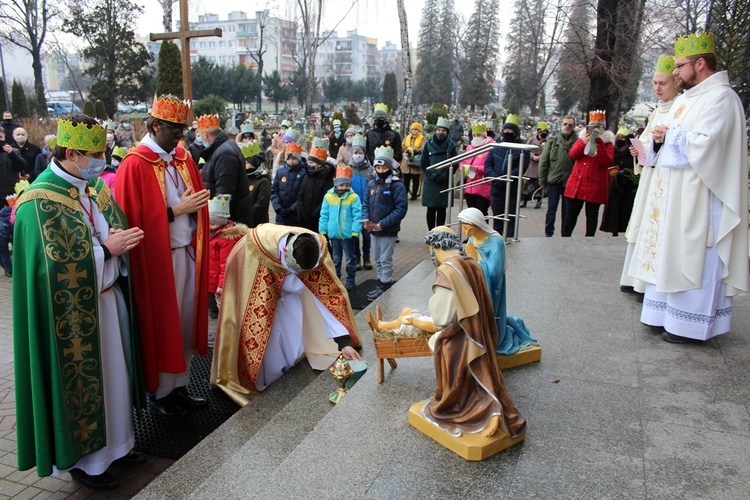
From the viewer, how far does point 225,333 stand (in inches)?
165

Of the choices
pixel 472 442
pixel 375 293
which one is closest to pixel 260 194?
pixel 375 293

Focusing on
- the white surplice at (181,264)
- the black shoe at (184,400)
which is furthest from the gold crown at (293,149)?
Result: the black shoe at (184,400)

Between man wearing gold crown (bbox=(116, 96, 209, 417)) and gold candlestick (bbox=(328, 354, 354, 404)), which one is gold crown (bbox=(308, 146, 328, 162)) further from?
gold candlestick (bbox=(328, 354, 354, 404))

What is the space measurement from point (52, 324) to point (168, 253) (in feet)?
3.33

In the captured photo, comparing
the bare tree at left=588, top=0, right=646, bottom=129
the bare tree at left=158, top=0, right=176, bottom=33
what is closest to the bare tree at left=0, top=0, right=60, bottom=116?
the bare tree at left=158, top=0, right=176, bottom=33

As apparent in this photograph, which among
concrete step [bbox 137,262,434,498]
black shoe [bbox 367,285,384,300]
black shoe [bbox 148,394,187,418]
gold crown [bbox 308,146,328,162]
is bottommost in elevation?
black shoe [bbox 148,394,187,418]

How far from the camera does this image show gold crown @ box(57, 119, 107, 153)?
3.36 m

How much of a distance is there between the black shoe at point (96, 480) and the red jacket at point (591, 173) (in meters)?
6.52

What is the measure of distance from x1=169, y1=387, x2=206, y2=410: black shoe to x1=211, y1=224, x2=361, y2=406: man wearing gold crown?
0.93ft

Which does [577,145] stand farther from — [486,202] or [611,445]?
[611,445]

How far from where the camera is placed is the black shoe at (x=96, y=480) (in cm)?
350

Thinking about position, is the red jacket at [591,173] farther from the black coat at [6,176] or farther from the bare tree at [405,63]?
the bare tree at [405,63]

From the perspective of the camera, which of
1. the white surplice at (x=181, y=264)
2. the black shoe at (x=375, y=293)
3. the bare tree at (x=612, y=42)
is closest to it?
the white surplice at (x=181, y=264)

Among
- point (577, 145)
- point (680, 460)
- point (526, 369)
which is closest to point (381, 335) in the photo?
point (526, 369)
